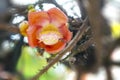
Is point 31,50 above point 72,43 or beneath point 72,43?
above

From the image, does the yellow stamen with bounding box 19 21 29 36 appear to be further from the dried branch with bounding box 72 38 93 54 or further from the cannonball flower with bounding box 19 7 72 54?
the dried branch with bounding box 72 38 93 54

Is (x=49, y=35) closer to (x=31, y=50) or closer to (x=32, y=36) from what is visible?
(x=32, y=36)

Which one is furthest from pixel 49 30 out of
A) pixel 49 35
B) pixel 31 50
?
pixel 31 50

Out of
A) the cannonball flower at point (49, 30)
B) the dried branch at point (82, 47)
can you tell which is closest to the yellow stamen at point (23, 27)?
the cannonball flower at point (49, 30)

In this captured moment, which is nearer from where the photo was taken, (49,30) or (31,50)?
(49,30)

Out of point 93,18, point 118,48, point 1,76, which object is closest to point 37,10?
point 93,18

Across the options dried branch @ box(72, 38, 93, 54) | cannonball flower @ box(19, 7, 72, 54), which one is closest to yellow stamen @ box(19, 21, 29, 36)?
cannonball flower @ box(19, 7, 72, 54)
